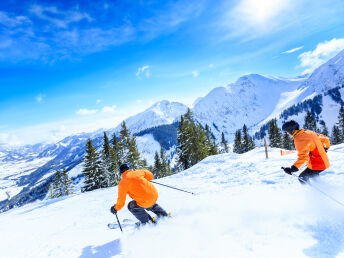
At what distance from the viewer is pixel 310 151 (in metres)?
5.29

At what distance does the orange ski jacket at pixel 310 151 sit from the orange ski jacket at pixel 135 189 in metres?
4.12

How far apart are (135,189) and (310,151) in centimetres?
495

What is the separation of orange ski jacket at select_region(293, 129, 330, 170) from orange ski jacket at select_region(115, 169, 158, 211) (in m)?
4.12

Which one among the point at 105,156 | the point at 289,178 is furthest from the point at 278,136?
the point at 289,178

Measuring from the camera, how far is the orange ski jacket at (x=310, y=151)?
16.7ft

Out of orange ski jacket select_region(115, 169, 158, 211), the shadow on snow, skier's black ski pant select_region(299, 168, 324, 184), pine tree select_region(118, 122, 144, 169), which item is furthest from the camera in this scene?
pine tree select_region(118, 122, 144, 169)

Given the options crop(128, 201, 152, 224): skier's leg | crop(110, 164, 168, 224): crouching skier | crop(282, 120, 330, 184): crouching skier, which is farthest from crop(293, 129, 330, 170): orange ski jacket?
crop(128, 201, 152, 224): skier's leg

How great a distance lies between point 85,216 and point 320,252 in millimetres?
9099

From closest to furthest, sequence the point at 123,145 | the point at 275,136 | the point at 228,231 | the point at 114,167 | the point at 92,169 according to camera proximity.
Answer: the point at 228,231 → the point at 92,169 → the point at 114,167 → the point at 123,145 → the point at 275,136

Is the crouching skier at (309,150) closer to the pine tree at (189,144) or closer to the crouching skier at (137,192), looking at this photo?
the crouching skier at (137,192)

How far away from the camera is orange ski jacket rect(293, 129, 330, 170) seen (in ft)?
16.7

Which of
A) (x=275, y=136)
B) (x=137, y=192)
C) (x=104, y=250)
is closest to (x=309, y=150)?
(x=137, y=192)

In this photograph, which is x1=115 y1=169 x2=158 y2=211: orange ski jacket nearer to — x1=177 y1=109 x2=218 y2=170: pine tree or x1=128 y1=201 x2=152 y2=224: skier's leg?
x1=128 y1=201 x2=152 y2=224: skier's leg

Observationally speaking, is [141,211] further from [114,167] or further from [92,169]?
[114,167]
